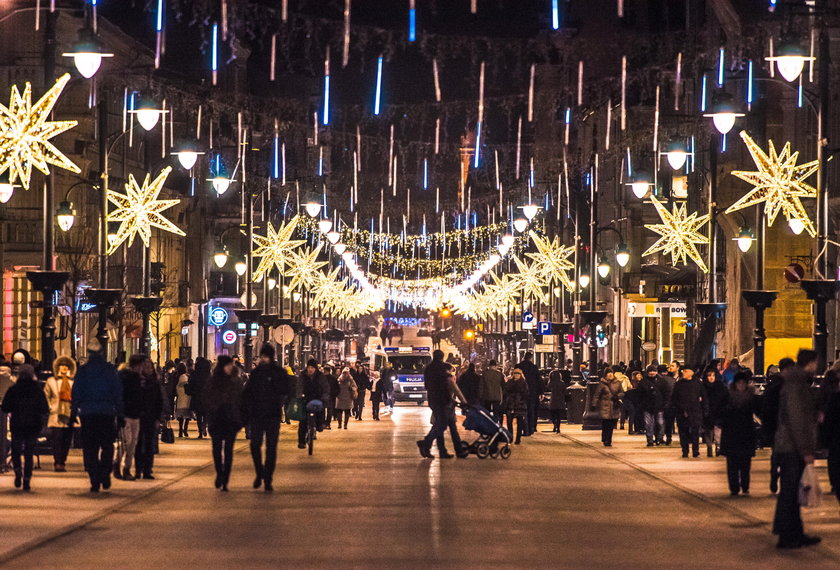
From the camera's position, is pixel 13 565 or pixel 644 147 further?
pixel 644 147

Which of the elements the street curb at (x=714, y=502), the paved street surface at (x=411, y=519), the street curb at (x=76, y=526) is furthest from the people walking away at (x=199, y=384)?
the street curb at (x=76, y=526)

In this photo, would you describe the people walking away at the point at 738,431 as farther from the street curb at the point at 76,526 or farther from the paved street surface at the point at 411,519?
the street curb at the point at 76,526

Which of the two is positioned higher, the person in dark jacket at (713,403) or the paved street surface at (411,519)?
the person in dark jacket at (713,403)

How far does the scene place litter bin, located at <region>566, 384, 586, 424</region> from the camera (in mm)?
49250

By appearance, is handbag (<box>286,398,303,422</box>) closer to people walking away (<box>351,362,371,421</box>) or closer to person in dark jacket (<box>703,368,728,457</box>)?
person in dark jacket (<box>703,368,728,457</box>)

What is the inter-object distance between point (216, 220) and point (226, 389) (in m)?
64.7

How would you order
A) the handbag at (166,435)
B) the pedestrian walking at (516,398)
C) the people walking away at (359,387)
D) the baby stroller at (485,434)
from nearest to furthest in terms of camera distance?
the baby stroller at (485,434) < the handbag at (166,435) < the pedestrian walking at (516,398) < the people walking away at (359,387)

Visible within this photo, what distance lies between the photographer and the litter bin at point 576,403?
162ft

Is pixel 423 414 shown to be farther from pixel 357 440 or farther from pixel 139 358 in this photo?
pixel 139 358

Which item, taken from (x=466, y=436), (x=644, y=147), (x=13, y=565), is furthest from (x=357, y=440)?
(x=644, y=147)

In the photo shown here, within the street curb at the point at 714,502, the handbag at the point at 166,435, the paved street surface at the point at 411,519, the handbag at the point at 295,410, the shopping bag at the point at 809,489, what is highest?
the handbag at the point at 295,410

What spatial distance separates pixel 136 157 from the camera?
217ft

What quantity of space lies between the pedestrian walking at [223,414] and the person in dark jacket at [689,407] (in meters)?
11.2

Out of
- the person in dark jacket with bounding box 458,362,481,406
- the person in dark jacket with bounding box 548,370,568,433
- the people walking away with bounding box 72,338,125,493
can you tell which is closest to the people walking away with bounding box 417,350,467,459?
the person in dark jacket with bounding box 458,362,481,406
